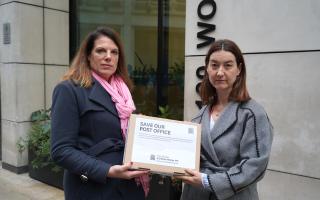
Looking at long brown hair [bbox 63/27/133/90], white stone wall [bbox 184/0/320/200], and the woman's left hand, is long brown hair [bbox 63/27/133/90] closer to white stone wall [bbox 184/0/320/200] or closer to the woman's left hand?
the woman's left hand

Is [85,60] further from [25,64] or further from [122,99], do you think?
[25,64]

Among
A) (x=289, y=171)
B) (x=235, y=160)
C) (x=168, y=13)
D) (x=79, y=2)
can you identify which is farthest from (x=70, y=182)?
(x=79, y=2)

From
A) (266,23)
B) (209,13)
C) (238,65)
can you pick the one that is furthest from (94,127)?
(209,13)

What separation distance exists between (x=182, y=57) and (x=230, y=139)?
161 inches

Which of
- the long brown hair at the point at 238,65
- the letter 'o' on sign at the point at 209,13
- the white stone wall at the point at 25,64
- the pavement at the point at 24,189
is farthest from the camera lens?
the white stone wall at the point at 25,64

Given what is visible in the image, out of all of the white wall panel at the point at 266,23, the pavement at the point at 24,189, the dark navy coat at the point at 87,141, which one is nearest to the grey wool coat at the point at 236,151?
the dark navy coat at the point at 87,141

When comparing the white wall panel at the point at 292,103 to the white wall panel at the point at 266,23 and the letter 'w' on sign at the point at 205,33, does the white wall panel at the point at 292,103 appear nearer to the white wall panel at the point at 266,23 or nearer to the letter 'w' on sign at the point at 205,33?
the white wall panel at the point at 266,23

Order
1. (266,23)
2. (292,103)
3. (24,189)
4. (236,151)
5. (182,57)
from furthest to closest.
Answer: (182,57) < (24,189) < (266,23) < (292,103) < (236,151)

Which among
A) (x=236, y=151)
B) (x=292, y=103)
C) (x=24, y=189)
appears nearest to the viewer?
(x=236, y=151)

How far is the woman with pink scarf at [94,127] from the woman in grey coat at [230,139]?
359 millimetres

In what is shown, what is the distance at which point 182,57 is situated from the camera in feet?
19.1

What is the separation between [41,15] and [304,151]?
4956 millimetres

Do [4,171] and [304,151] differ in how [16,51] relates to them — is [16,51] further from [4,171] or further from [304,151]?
[304,151]

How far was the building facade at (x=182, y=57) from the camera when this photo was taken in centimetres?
327
